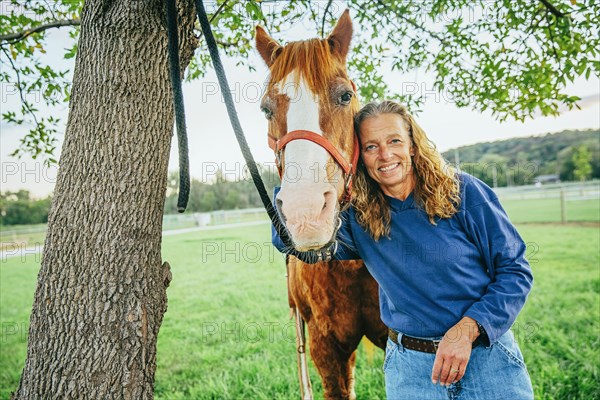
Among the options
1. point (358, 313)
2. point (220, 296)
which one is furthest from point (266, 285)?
point (358, 313)

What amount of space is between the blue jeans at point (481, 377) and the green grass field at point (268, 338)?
1134 mm

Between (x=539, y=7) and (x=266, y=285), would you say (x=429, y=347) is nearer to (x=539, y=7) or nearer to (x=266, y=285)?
(x=539, y=7)

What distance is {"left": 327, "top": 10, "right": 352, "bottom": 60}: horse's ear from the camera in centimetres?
186

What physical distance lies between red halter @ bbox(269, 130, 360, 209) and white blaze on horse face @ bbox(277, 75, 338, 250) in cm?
2

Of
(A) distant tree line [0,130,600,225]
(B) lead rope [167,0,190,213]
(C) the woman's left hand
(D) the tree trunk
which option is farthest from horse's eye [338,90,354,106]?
(A) distant tree line [0,130,600,225]

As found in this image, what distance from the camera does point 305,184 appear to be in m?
1.35

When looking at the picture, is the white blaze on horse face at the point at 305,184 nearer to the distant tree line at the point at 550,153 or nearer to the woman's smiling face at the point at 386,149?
the woman's smiling face at the point at 386,149

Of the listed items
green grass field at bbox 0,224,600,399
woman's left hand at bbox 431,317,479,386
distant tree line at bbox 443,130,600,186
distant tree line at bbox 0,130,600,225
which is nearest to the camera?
woman's left hand at bbox 431,317,479,386

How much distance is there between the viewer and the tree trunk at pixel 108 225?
1.51 metres

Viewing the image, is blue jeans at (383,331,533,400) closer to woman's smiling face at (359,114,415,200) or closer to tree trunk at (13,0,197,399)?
woman's smiling face at (359,114,415,200)

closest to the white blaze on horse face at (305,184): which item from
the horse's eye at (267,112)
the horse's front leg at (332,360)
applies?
the horse's eye at (267,112)

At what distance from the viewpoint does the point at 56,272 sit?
1561 mm

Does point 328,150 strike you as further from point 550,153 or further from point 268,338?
point 550,153

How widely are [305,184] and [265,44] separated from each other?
108 centimetres
